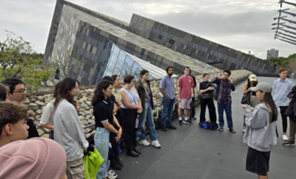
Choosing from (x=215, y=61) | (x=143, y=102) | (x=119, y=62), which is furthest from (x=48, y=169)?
(x=215, y=61)

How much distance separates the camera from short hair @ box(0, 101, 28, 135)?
1.29m

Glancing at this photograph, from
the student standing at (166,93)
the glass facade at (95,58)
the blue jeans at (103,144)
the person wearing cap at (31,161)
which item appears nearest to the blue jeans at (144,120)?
the student standing at (166,93)

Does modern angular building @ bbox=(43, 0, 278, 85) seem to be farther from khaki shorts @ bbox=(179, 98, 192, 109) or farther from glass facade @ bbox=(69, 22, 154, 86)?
khaki shorts @ bbox=(179, 98, 192, 109)

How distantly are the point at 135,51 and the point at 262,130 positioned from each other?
2252 cm

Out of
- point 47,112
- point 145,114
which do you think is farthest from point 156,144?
point 47,112

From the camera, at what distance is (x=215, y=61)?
42.2 m

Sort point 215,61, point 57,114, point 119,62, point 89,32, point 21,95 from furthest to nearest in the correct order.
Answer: point 215,61 → point 89,32 → point 119,62 → point 21,95 → point 57,114

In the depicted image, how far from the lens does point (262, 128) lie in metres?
2.99

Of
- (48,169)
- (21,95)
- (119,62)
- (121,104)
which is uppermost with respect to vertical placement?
(48,169)

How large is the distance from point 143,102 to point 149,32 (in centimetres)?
4908

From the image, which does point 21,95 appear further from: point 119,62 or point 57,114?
point 119,62

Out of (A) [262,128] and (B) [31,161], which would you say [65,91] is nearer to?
(B) [31,161]

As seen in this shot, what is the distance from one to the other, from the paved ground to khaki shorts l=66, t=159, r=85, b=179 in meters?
1.11

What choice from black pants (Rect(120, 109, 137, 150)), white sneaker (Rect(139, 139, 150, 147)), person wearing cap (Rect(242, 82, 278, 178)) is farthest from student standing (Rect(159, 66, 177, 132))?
person wearing cap (Rect(242, 82, 278, 178))
